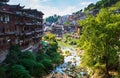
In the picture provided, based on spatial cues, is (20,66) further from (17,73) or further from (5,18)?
(5,18)

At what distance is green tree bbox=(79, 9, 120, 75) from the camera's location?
44.8 meters

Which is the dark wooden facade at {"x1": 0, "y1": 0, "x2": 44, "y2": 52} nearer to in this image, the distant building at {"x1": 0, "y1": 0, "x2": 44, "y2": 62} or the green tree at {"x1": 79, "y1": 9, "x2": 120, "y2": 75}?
the distant building at {"x1": 0, "y1": 0, "x2": 44, "y2": 62}

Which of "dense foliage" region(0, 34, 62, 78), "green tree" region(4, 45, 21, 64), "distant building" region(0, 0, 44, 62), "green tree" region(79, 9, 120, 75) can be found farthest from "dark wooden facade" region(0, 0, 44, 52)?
"green tree" region(79, 9, 120, 75)

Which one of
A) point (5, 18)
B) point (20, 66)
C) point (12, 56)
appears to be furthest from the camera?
point (5, 18)

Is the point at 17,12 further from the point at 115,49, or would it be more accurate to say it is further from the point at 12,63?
the point at 115,49

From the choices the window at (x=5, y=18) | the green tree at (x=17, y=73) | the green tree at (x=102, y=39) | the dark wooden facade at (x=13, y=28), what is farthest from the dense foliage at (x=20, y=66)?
the green tree at (x=102, y=39)

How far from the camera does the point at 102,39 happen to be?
148 feet

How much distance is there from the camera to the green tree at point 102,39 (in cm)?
4484

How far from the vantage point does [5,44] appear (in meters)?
47.2

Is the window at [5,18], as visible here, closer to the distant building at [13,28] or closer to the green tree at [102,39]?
the distant building at [13,28]

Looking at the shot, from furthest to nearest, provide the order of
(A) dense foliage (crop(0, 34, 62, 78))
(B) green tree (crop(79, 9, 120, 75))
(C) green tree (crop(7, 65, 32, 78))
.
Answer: (B) green tree (crop(79, 9, 120, 75)) < (A) dense foliage (crop(0, 34, 62, 78)) < (C) green tree (crop(7, 65, 32, 78))

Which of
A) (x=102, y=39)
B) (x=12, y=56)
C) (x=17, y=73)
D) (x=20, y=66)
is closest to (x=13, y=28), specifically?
(x=12, y=56)

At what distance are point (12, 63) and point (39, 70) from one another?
6828 mm

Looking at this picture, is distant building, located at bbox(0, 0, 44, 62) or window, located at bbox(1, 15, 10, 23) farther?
distant building, located at bbox(0, 0, 44, 62)
